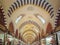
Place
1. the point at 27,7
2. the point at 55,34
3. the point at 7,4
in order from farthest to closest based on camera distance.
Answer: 1. the point at 27,7
2. the point at 7,4
3. the point at 55,34

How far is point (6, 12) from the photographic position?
16.6 m

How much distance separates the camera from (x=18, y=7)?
18391 mm

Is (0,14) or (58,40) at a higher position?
(0,14)

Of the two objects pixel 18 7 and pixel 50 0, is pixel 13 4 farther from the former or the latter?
pixel 50 0

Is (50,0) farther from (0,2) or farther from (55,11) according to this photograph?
(0,2)

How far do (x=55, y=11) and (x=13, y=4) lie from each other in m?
3.75

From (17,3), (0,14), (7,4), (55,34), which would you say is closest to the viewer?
(0,14)

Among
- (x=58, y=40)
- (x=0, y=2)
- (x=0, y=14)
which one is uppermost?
(x=0, y=2)

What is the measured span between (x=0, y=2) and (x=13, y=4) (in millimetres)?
2676

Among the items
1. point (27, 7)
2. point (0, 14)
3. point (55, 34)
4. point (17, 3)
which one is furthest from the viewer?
point (27, 7)

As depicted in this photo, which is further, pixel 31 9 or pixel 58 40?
pixel 31 9

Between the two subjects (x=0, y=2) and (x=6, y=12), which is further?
(x=6, y=12)

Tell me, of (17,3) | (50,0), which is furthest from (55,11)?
(17,3)

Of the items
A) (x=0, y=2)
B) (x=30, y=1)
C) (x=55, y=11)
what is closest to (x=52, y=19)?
(x=55, y=11)
